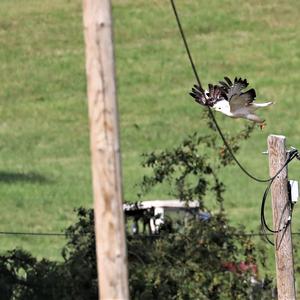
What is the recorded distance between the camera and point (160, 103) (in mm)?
35812

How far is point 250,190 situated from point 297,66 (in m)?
12.0

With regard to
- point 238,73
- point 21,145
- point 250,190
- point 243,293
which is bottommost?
point 243,293

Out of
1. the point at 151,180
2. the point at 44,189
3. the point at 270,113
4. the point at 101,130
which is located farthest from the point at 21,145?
the point at 101,130

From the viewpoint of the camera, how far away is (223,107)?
958cm

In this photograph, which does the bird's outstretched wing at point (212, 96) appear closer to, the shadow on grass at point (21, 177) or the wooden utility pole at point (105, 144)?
the wooden utility pole at point (105, 144)

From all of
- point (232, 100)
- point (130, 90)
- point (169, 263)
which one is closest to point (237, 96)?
point (232, 100)

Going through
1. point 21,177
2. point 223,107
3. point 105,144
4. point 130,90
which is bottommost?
point 105,144

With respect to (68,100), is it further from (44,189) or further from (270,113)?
(44,189)

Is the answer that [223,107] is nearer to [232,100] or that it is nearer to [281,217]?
[232,100]

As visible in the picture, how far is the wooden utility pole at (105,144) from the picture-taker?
6.88 metres

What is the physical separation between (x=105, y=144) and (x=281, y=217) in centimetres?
416

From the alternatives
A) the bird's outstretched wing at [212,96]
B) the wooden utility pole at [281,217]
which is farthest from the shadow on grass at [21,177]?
the bird's outstretched wing at [212,96]

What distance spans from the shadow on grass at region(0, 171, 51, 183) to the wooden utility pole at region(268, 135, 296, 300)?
58.1 ft

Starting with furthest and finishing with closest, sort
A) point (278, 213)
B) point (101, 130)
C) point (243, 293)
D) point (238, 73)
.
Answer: point (238, 73), point (243, 293), point (278, 213), point (101, 130)
